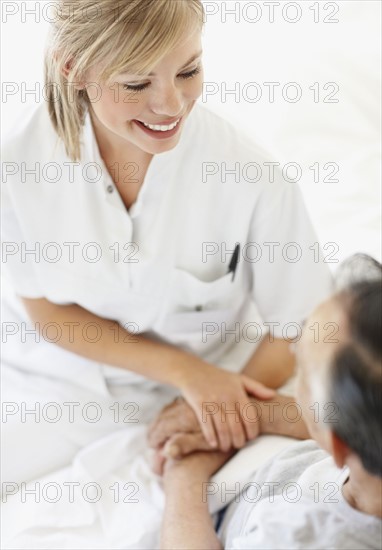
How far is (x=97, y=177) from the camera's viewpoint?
1.25 meters

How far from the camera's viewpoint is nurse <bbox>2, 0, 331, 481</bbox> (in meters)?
1.20

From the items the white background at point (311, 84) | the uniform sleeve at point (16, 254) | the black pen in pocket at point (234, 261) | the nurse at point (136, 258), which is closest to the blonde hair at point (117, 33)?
the nurse at point (136, 258)

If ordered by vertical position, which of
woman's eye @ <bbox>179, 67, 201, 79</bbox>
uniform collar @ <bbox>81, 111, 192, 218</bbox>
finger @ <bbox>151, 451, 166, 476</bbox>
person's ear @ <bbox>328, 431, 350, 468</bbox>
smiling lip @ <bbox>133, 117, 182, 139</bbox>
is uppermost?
woman's eye @ <bbox>179, 67, 201, 79</bbox>

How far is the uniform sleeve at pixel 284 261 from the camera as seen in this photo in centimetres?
127

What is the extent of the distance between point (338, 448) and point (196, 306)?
564 millimetres

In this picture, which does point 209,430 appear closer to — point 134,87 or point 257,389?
point 257,389

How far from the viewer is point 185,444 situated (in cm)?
130

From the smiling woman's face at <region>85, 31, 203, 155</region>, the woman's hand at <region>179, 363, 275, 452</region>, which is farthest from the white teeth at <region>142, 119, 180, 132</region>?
the woman's hand at <region>179, 363, 275, 452</region>

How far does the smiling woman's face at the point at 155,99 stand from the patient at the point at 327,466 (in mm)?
405

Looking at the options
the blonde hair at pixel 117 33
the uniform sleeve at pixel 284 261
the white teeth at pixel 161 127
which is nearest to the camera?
the blonde hair at pixel 117 33

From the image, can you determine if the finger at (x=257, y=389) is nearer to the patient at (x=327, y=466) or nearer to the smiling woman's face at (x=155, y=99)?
the patient at (x=327, y=466)

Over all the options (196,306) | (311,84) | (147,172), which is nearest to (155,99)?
(147,172)

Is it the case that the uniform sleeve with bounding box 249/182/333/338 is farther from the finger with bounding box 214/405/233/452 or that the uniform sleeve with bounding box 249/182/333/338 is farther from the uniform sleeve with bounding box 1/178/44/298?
the uniform sleeve with bounding box 1/178/44/298

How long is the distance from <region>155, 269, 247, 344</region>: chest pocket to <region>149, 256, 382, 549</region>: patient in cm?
29
